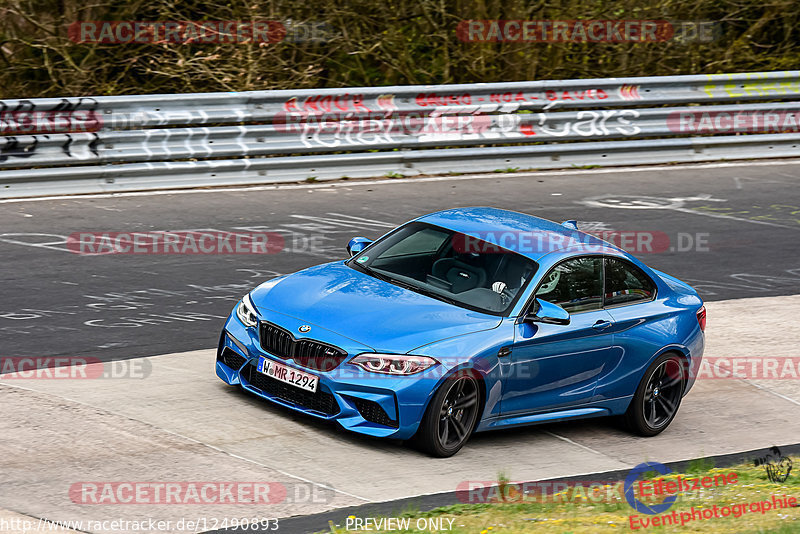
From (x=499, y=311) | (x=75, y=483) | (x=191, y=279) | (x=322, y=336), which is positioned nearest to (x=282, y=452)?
(x=322, y=336)

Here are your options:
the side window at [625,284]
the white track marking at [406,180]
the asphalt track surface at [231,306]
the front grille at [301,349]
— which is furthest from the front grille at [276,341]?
the white track marking at [406,180]

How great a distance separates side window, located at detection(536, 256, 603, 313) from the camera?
8.01 metres

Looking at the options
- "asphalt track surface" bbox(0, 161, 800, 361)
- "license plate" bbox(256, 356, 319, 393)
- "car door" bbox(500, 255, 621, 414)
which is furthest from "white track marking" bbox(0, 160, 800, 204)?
"car door" bbox(500, 255, 621, 414)

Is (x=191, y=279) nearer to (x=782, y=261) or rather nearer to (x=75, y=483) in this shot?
(x=75, y=483)

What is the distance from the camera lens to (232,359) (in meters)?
7.87

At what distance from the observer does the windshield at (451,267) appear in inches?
310

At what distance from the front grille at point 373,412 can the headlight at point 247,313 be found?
3.39 ft

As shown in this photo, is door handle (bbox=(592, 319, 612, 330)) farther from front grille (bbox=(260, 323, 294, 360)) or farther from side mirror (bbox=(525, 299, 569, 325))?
front grille (bbox=(260, 323, 294, 360))

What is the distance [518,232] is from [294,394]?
2216 millimetres

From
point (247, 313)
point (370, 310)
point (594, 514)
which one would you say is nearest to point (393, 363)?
point (370, 310)

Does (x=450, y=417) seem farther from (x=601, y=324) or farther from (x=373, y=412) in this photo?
(x=601, y=324)

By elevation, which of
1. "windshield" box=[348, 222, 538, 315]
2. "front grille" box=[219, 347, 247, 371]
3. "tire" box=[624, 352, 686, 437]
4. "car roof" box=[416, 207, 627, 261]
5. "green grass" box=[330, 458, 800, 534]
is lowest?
"tire" box=[624, 352, 686, 437]

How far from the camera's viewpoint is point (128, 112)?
14.8m

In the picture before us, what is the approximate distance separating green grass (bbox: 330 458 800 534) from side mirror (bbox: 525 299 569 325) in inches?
47.5
